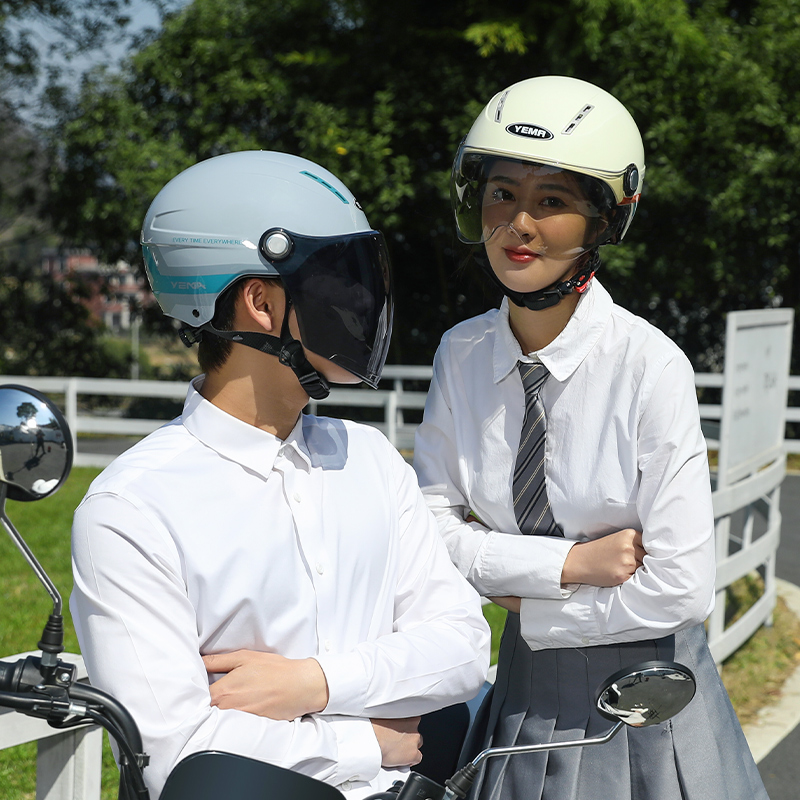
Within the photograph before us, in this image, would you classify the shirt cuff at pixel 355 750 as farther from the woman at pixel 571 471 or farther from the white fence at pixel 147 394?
the white fence at pixel 147 394

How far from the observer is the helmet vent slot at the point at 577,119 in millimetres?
2242

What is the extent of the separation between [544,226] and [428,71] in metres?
13.7

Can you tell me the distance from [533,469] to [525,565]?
0.74 feet

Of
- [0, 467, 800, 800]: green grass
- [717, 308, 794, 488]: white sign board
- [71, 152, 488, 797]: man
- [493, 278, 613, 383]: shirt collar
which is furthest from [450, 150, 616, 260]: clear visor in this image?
[717, 308, 794, 488]: white sign board

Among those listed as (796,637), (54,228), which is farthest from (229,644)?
(54,228)

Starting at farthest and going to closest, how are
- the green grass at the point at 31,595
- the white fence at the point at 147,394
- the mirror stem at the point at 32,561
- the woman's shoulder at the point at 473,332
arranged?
the white fence at the point at 147,394 → the green grass at the point at 31,595 → the woman's shoulder at the point at 473,332 → the mirror stem at the point at 32,561

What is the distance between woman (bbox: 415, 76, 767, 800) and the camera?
2125 millimetres

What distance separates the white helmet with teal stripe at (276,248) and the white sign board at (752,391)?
3833 mm

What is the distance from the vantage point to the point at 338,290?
1.88 meters

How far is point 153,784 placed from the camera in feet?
5.09

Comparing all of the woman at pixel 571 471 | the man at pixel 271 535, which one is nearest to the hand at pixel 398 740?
the man at pixel 271 535

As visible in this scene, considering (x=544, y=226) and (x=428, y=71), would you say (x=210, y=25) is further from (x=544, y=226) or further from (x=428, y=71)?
(x=544, y=226)

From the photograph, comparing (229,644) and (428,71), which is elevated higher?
(428,71)

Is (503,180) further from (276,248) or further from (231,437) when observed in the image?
(231,437)
